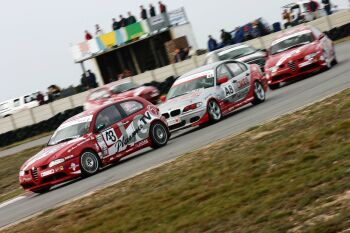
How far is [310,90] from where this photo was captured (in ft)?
65.9

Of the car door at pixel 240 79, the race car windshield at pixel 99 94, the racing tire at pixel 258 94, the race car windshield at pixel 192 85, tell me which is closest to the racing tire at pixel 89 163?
the race car windshield at pixel 192 85

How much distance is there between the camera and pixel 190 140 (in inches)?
690

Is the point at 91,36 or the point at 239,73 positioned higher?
the point at 91,36

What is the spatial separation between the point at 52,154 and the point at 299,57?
9714 mm

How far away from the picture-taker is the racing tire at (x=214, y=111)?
1962 centimetres

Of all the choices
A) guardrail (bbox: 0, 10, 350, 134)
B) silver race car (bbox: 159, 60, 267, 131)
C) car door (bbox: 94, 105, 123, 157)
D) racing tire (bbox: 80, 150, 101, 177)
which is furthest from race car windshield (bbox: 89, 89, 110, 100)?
racing tire (bbox: 80, 150, 101, 177)

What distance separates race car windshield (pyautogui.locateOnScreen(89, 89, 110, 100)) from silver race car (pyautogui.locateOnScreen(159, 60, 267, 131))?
13.2 meters

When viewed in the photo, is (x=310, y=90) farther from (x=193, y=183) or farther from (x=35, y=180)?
(x=193, y=183)

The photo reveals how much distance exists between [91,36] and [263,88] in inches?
1015

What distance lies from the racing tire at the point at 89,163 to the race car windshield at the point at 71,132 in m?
0.50

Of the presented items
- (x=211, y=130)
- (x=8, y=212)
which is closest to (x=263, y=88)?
(x=211, y=130)

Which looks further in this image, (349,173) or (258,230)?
(349,173)

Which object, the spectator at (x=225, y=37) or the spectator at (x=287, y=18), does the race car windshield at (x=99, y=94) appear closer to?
the spectator at (x=225, y=37)

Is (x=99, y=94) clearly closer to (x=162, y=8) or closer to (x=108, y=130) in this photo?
(x=162, y=8)
